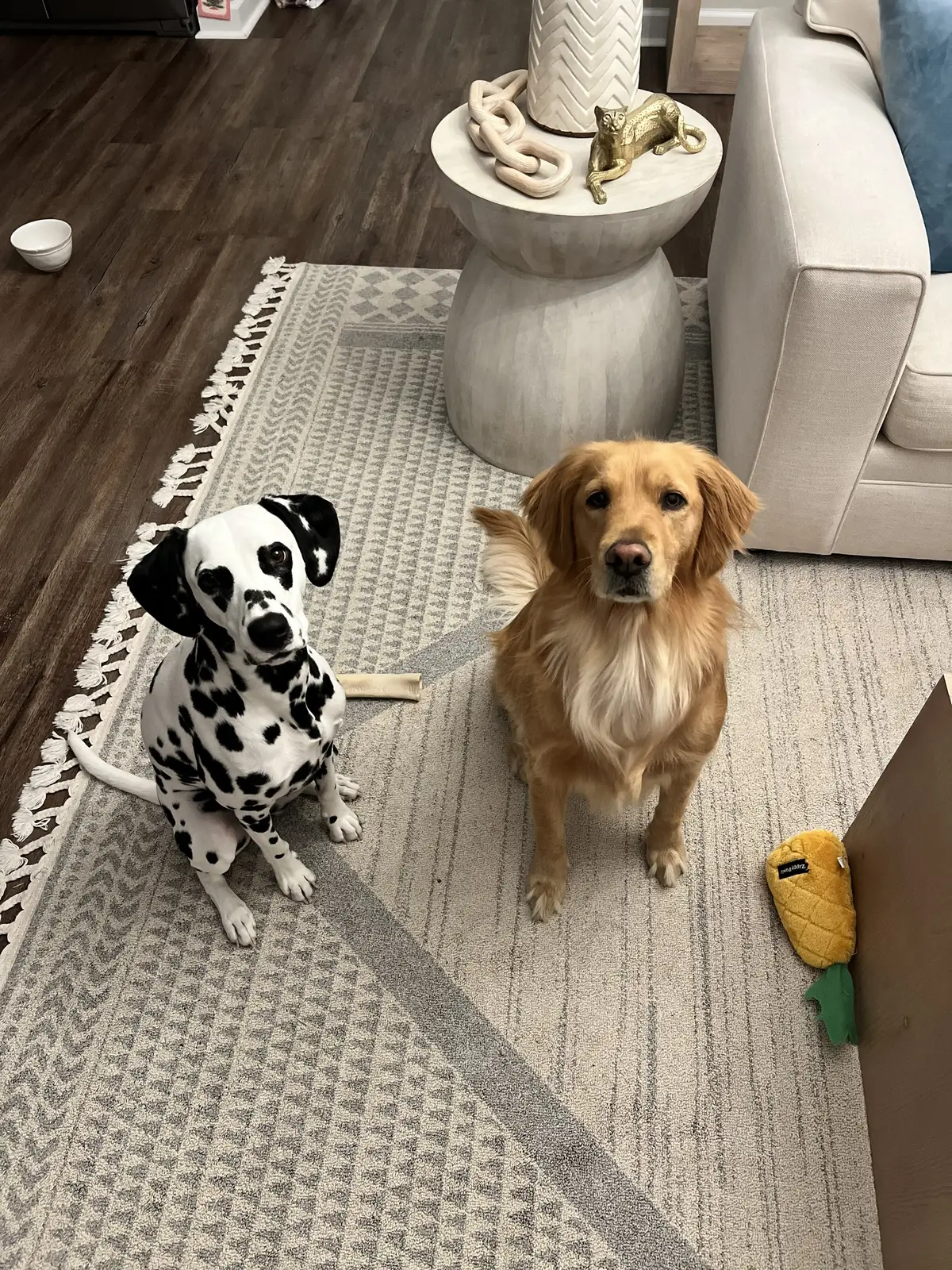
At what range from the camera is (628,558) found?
1.04 m

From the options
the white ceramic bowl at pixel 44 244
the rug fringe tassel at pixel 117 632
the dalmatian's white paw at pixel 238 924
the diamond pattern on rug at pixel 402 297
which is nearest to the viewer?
the dalmatian's white paw at pixel 238 924

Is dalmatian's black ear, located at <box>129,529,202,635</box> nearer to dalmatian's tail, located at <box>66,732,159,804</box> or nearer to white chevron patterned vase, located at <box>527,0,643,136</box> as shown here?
dalmatian's tail, located at <box>66,732,159,804</box>

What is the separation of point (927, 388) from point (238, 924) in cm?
145

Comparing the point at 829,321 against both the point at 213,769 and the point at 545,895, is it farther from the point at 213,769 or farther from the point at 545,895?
the point at 213,769

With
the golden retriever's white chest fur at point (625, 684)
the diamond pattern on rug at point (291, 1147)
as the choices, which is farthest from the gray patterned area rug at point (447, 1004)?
the golden retriever's white chest fur at point (625, 684)

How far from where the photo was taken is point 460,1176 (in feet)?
4.06

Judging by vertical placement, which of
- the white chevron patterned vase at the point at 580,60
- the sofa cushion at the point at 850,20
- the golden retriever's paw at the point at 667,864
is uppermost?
the sofa cushion at the point at 850,20

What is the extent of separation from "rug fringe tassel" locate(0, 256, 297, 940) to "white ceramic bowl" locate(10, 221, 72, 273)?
23.7 inches

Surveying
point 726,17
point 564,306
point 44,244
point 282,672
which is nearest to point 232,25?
point 44,244

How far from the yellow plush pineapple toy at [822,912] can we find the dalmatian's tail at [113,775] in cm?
101

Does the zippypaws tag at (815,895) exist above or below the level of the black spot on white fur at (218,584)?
below

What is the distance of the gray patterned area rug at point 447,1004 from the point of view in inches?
47.7

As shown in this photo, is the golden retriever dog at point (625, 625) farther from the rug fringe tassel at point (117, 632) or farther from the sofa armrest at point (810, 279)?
the rug fringe tassel at point (117, 632)

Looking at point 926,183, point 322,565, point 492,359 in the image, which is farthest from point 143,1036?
point 926,183
